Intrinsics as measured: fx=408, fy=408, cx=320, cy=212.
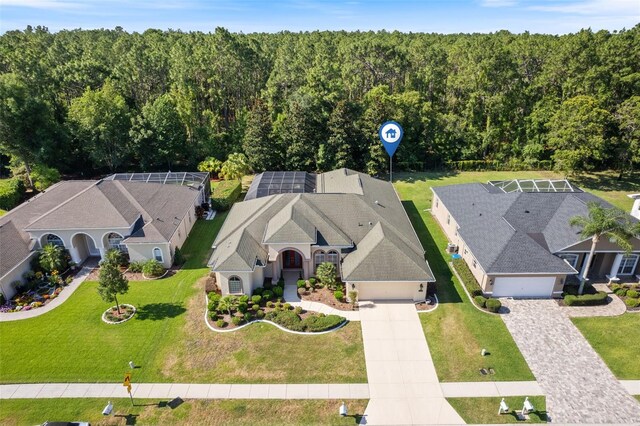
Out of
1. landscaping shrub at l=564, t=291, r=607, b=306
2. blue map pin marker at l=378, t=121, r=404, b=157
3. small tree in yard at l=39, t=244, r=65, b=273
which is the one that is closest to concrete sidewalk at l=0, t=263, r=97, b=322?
small tree in yard at l=39, t=244, r=65, b=273

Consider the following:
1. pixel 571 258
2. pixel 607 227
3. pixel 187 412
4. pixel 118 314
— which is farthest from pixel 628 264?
pixel 118 314

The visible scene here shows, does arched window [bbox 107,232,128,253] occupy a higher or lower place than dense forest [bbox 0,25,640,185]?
lower

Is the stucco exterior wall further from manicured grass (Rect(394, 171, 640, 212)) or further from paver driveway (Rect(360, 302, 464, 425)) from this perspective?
manicured grass (Rect(394, 171, 640, 212))

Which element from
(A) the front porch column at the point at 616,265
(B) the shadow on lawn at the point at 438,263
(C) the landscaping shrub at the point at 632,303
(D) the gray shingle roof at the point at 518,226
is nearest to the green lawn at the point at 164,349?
(B) the shadow on lawn at the point at 438,263

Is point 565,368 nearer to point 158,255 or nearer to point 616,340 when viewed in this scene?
point 616,340

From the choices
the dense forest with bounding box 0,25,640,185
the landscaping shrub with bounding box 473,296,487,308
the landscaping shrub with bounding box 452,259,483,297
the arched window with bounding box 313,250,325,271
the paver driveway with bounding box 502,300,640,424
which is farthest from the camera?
the dense forest with bounding box 0,25,640,185

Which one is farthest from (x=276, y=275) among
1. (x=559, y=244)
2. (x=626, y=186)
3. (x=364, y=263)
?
(x=626, y=186)

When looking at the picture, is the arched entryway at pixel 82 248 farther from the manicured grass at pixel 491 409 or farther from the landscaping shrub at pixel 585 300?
the landscaping shrub at pixel 585 300
